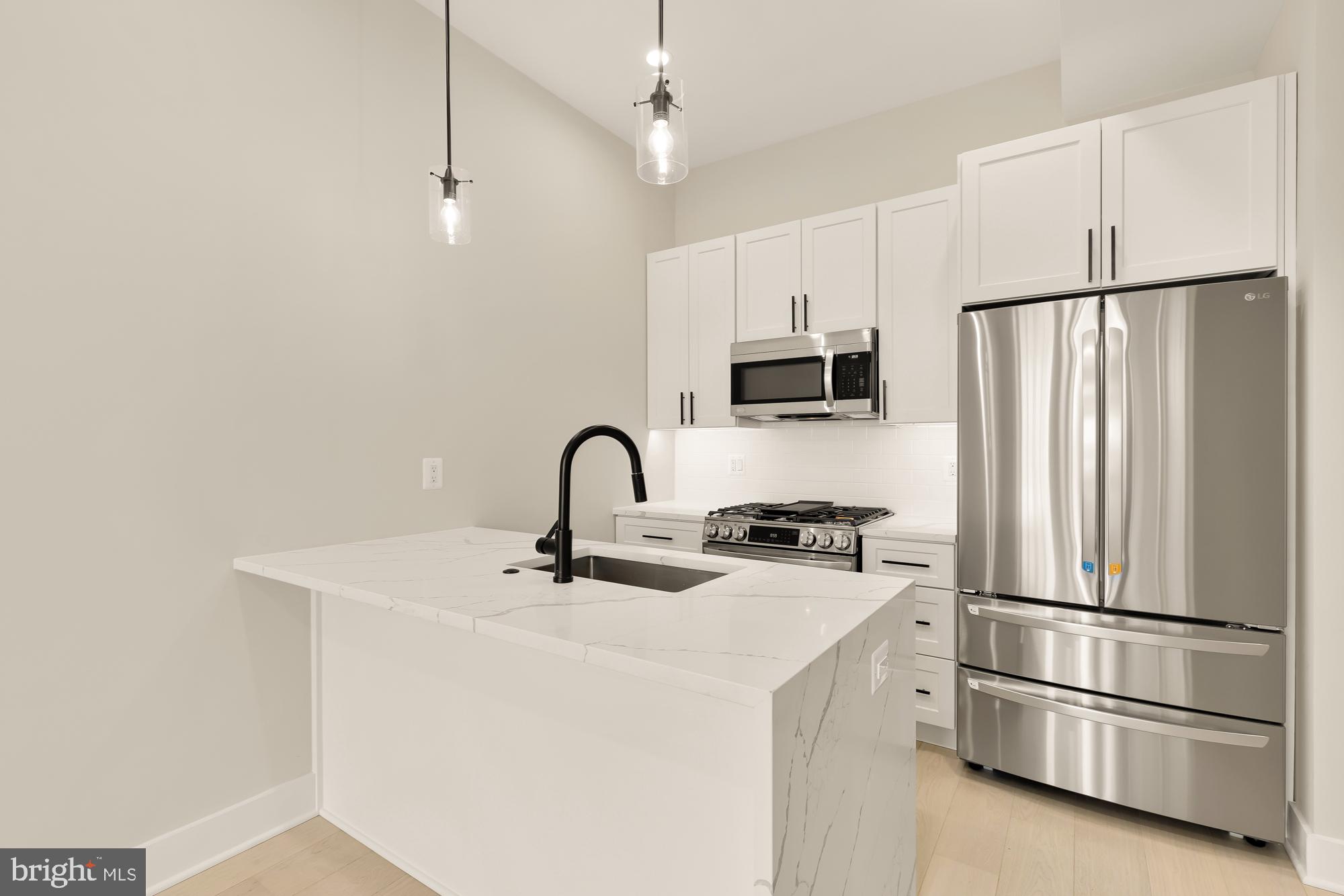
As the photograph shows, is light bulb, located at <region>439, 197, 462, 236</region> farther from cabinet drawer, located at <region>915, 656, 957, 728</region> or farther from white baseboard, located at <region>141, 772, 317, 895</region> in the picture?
cabinet drawer, located at <region>915, 656, 957, 728</region>

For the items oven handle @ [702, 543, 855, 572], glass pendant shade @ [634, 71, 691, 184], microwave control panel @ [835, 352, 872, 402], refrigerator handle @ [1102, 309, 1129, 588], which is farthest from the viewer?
microwave control panel @ [835, 352, 872, 402]

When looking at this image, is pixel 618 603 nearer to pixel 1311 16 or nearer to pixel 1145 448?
pixel 1145 448

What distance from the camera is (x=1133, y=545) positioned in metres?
2.11

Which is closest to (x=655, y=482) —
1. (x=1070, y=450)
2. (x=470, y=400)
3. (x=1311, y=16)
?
(x=470, y=400)

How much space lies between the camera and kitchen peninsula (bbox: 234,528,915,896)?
1146mm

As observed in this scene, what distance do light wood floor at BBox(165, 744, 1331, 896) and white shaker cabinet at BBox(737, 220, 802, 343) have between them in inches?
87.7

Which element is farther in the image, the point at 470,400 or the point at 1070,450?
the point at 470,400

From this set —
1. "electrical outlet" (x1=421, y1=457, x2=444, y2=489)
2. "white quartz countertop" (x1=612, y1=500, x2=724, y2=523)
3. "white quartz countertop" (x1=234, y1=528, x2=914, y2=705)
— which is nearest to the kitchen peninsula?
"white quartz countertop" (x1=234, y1=528, x2=914, y2=705)

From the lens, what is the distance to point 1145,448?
2.09 m

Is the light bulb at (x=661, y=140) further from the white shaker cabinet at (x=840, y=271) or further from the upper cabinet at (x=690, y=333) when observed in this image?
the upper cabinet at (x=690, y=333)

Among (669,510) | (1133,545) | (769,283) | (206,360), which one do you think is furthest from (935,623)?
(206,360)

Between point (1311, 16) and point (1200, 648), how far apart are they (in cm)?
190

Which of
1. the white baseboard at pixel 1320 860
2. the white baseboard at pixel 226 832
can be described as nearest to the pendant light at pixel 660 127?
the white baseboard at pixel 226 832

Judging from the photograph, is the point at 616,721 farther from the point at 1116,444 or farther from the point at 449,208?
the point at 1116,444
